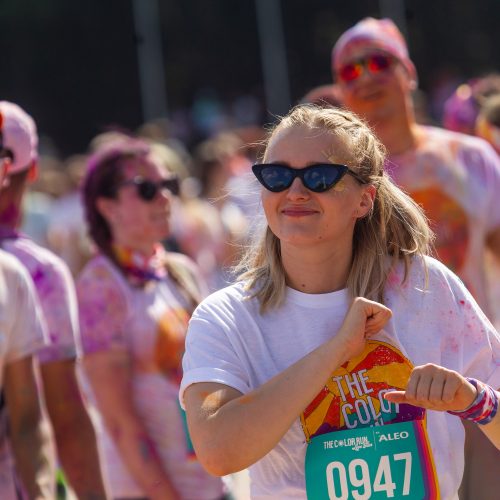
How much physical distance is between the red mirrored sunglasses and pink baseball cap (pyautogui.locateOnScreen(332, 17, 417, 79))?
0.12ft

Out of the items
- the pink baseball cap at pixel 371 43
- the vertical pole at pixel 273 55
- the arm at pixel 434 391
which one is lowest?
the arm at pixel 434 391

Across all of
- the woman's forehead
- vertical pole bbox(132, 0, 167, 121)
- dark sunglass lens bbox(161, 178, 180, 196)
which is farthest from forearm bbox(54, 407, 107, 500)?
vertical pole bbox(132, 0, 167, 121)

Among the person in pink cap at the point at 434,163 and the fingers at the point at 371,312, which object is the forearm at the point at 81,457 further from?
the person in pink cap at the point at 434,163

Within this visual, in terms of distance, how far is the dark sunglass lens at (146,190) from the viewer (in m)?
4.95

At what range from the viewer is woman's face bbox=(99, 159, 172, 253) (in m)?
4.90

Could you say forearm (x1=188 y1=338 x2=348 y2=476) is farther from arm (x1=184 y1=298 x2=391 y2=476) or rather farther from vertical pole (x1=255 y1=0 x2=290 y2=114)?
vertical pole (x1=255 y1=0 x2=290 y2=114)

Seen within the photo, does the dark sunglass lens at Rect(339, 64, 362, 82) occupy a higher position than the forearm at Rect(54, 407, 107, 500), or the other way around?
the dark sunglass lens at Rect(339, 64, 362, 82)

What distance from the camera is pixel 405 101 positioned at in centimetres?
520

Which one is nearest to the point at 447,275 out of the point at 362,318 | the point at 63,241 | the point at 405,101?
the point at 362,318

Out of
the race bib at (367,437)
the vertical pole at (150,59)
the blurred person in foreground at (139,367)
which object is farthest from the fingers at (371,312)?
the vertical pole at (150,59)

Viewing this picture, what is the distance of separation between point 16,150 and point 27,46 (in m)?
22.7

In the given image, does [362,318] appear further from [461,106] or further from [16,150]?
[461,106]

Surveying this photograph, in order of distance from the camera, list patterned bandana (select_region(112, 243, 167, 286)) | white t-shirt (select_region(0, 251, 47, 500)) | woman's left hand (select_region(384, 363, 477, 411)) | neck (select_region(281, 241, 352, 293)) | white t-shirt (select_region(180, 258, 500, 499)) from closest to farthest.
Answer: woman's left hand (select_region(384, 363, 477, 411)), white t-shirt (select_region(180, 258, 500, 499)), neck (select_region(281, 241, 352, 293)), white t-shirt (select_region(0, 251, 47, 500)), patterned bandana (select_region(112, 243, 167, 286))

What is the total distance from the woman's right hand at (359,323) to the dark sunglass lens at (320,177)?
11.5 inches
